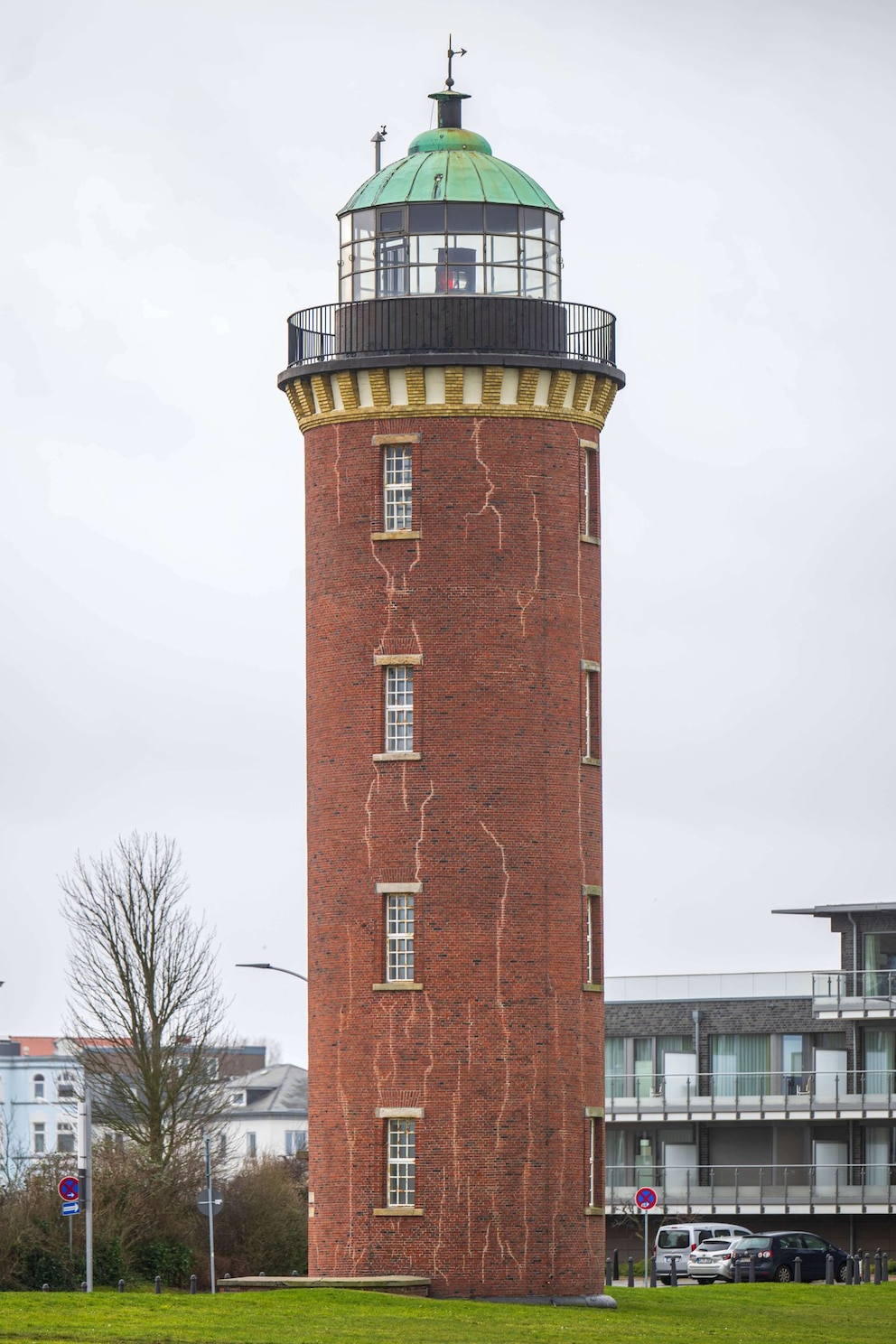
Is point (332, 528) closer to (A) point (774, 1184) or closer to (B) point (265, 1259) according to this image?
(B) point (265, 1259)

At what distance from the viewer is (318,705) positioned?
51.7m

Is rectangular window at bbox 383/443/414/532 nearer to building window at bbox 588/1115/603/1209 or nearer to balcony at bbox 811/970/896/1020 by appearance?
building window at bbox 588/1115/603/1209

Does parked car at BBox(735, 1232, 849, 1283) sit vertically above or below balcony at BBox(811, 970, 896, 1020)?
below

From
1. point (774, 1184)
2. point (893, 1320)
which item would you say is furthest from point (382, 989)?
point (774, 1184)

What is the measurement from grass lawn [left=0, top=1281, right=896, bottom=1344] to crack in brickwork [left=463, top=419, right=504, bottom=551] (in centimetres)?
1516

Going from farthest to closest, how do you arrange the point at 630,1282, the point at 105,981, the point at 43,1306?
the point at 105,981 → the point at 630,1282 → the point at 43,1306

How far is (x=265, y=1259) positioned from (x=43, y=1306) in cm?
2304

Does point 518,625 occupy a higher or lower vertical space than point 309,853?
higher

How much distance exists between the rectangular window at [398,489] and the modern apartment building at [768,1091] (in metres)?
39.0

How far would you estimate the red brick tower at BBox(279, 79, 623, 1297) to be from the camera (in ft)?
162

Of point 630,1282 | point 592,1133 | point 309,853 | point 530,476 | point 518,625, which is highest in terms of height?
point 530,476

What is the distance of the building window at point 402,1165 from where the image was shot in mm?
49250

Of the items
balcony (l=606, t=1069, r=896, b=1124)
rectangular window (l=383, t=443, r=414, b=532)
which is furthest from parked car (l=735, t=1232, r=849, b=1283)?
rectangular window (l=383, t=443, r=414, b=532)

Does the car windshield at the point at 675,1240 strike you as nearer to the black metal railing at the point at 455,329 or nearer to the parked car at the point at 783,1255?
the parked car at the point at 783,1255
